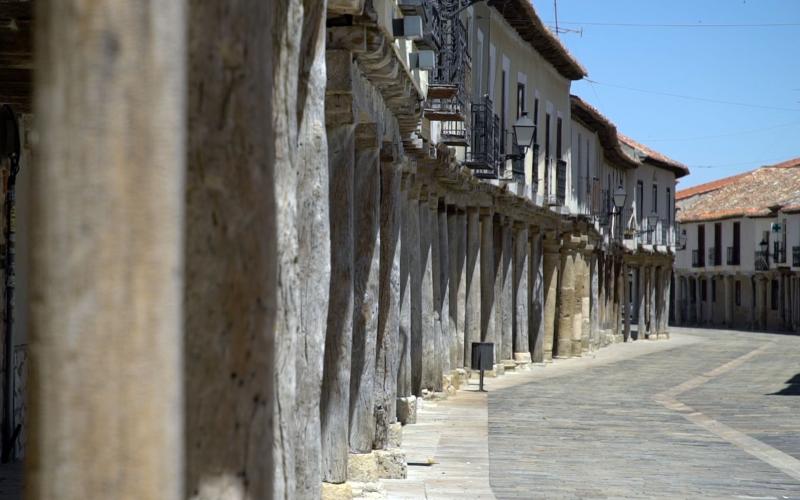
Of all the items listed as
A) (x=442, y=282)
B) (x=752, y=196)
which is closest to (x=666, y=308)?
(x=752, y=196)

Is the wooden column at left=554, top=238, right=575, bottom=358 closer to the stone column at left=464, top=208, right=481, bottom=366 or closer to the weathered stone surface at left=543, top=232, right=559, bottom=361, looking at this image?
the weathered stone surface at left=543, top=232, right=559, bottom=361

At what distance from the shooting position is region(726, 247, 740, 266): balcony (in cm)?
6688

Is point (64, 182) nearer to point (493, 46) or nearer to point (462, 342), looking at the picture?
point (462, 342)

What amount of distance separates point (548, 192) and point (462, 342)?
8.90 metres

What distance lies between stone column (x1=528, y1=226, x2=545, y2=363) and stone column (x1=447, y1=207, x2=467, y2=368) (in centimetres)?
773

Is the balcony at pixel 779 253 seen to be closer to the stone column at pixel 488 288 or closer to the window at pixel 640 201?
the window at pixel 640 201

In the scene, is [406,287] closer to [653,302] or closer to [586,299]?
[586,299]

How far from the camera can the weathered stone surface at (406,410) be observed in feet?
Result: 50.3

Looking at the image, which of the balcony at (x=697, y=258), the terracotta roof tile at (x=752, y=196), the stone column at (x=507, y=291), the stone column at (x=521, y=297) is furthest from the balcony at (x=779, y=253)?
the stone column at (x=507, y=291)

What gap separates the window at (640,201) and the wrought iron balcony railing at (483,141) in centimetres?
2755

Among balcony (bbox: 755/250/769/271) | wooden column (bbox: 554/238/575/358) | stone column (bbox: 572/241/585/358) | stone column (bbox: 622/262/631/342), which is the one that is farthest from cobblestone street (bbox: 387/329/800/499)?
balcony (bbox: 755/250/769/271)

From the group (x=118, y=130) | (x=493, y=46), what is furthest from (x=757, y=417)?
(x=118, y=130)

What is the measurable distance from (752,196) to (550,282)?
39299mm

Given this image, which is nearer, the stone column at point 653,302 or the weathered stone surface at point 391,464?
the weathered stone surface at point 391,464
